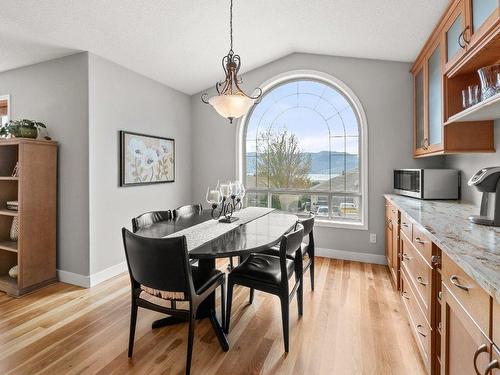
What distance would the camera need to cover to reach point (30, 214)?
274cm

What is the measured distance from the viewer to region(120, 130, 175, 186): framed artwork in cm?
323

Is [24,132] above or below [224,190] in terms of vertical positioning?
above

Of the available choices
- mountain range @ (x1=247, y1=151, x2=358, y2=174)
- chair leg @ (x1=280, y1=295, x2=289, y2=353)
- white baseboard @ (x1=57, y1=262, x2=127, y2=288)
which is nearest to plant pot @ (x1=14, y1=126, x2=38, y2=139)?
white baseboard @ (x1=57, y1=262, x2=127, y2=288)

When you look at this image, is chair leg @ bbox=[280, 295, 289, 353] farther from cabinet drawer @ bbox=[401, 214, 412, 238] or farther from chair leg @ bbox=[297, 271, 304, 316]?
cabinet drawer @ bbox=[401, 214, 412, 238]

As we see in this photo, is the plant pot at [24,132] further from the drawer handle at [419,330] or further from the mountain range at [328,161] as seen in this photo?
the drawer handle at [419,330]

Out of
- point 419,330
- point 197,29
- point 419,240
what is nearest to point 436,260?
point 419,240

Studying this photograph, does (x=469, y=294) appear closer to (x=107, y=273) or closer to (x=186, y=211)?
(x=186, y=211)

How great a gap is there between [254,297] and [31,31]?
10.6 feet

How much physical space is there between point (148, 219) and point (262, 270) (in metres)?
1.14

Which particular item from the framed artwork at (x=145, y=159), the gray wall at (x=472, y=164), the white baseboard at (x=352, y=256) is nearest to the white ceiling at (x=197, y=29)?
the framed artwork at (x=145, y=159)

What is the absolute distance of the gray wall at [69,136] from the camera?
112 inches

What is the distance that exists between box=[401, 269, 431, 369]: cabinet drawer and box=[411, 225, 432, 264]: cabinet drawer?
0.38m

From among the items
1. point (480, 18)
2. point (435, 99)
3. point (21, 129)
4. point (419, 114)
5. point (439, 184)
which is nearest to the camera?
point (480, 18)

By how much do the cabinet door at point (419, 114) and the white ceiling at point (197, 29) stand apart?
1.04 feet
